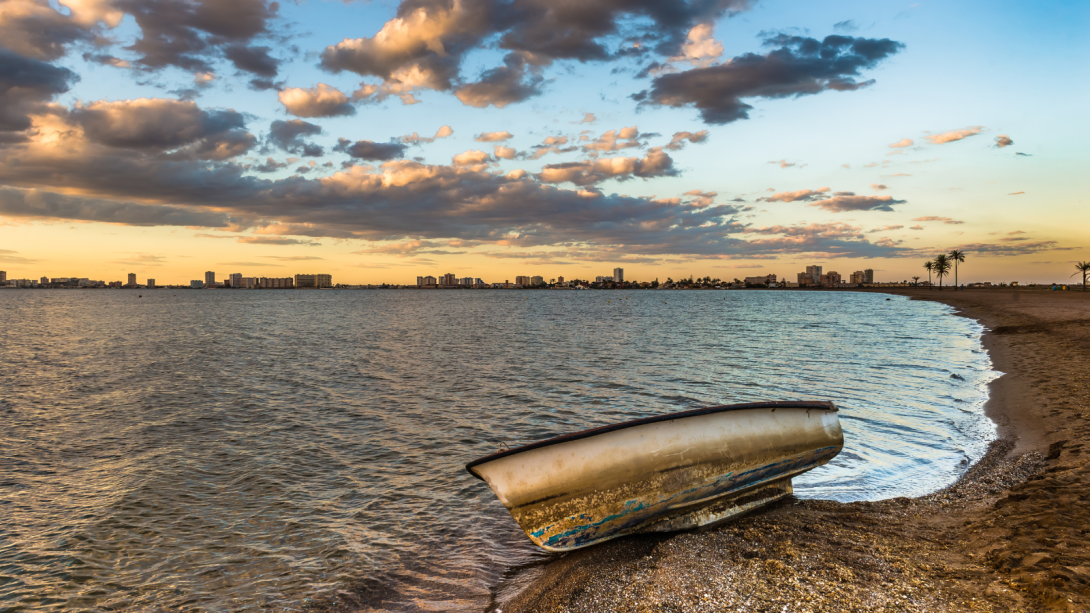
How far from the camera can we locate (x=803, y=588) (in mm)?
5133

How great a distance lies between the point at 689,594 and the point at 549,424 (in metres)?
9.04

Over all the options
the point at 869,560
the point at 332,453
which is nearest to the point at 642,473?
the point at 869,560

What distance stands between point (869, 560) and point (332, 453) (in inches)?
417

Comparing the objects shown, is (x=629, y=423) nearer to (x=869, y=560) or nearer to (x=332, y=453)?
(x=869, y=560)

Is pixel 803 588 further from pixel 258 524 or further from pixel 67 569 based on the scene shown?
pixel 67 569

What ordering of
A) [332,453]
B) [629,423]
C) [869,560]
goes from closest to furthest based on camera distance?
[869,560]
[629,423]
[332,453]

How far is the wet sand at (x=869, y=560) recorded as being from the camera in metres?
4.94

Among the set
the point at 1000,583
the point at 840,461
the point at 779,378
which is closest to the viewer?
the point at 1000,583

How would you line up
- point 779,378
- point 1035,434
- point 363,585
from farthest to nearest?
point 779,378 < point 1035,434 < point 363,585

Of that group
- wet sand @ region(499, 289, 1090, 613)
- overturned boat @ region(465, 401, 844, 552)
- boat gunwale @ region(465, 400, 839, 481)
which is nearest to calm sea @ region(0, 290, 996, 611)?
wet sand @ region(499, 289, 1090, 613)

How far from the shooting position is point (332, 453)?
12.0 metres

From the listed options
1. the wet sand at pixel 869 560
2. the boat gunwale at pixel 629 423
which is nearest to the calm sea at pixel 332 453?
the wet sand at pixel 869 560

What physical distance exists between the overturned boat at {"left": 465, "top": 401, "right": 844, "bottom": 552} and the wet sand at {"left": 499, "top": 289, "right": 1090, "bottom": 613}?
0.31m

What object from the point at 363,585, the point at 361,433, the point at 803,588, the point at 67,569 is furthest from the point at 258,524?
the point at 803,588
